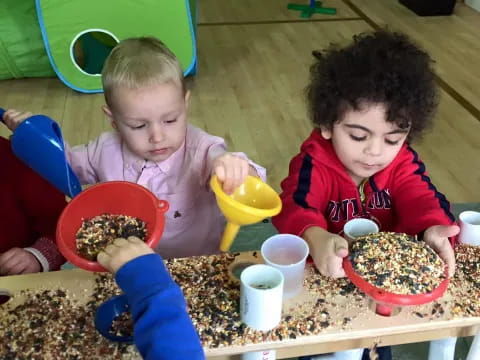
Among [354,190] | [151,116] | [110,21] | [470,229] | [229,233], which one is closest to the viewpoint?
[229,233]

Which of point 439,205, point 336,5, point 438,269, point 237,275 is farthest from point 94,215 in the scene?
point 336,5

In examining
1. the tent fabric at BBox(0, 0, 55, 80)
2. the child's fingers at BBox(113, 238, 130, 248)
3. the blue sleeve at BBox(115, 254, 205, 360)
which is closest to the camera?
the blue sleeve at BBox(115, 254, 205, 360)

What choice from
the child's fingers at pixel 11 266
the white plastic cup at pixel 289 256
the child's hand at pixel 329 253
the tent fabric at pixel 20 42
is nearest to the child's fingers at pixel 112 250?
the white plastic cup at pixel 289 256

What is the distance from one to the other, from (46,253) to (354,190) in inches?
29.2

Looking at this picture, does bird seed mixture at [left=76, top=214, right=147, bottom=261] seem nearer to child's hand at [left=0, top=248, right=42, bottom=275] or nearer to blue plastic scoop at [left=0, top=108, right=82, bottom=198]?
blue plastic scoop at [left=0, top=108, right=82, bottom=198]

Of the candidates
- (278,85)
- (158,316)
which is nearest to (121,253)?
(158,316)

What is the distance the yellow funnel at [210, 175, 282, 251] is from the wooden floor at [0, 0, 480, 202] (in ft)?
4.43

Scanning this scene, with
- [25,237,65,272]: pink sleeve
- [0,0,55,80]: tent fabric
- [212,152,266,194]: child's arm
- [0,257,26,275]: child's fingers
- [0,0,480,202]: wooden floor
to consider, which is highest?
[212,152,266,194]: child's arm

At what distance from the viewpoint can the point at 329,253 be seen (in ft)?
2.92

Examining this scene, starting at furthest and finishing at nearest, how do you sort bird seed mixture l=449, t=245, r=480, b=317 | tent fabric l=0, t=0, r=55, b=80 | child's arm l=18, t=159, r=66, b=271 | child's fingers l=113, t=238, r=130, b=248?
tent fabric l=0, t=0, r=55, b=80, child's arm l=18, t=159, r=66, b=271, bird seed mixture l=449, t=245, r=480, b=317, child's fingers l=113, t=238, r=130, b=248

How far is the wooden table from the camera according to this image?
0.80m

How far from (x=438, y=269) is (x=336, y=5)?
412 centimetres

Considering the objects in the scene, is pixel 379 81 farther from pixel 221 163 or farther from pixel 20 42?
pixel 20 42

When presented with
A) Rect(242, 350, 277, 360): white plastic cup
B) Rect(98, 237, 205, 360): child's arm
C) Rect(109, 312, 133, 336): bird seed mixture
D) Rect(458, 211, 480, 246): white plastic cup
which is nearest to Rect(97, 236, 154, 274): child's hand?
Rect(98, 237, 205, 360): child's arm
